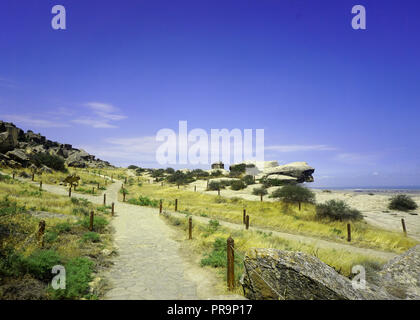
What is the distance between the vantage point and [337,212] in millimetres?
19938

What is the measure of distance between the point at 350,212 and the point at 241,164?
45.0m

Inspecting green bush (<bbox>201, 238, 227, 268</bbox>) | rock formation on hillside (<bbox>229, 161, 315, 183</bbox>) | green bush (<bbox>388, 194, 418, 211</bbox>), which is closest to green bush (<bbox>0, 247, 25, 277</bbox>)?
green bush (<bbox>201, 238, 227, 268</bbox>)

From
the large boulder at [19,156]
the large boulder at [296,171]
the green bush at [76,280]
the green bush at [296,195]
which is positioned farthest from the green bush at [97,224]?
the large boulder at [296,171]

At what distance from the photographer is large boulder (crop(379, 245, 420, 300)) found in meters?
6.10

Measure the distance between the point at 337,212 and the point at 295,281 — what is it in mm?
18206

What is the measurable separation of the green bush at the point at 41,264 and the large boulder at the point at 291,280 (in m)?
5.03

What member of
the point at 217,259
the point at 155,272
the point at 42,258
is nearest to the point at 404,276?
the point at 217,259

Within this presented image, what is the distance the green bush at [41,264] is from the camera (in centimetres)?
543

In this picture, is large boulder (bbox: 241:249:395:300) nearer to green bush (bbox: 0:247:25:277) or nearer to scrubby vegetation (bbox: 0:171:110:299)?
scrubby vegetation (bbox: 0:171:110:299)

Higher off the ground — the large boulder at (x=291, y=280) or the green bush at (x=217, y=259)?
the large boulder at (x=291, y=280)

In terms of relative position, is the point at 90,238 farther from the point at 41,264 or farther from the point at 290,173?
the point at 290,173

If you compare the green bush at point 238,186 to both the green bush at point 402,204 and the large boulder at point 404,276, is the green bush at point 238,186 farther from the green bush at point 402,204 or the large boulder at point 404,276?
the large boulder at point 404,276
